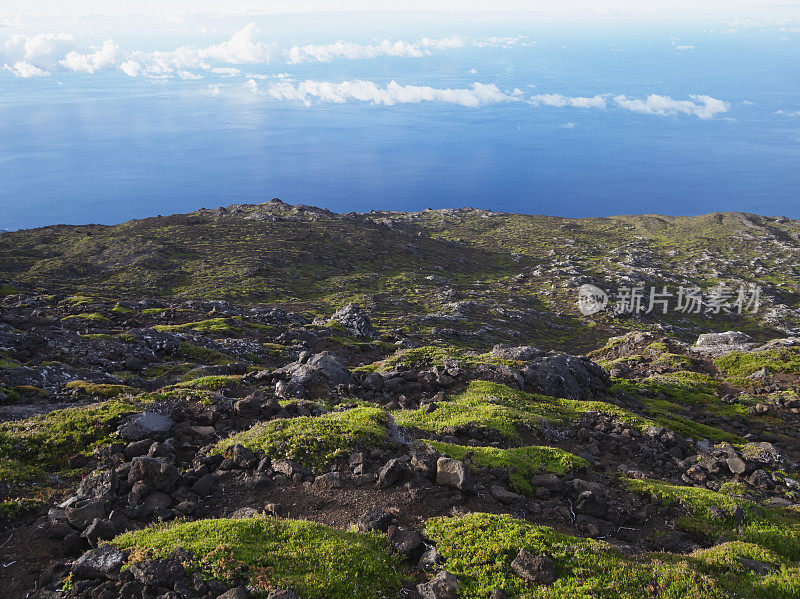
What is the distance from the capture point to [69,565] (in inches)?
497

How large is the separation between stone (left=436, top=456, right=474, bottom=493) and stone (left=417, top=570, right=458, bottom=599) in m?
5.04

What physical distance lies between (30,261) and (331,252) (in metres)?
92.1

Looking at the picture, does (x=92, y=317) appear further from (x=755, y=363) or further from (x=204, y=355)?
(x=755, y=363)

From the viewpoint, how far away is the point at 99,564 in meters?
12.1

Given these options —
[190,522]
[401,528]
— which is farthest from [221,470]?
[401,528]

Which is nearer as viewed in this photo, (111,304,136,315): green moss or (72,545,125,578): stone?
(72,545,125,578): stone

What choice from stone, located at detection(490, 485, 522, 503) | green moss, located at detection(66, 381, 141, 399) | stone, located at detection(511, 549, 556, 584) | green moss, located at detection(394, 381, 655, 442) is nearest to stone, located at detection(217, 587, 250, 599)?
stone, located at detection(511, 549, 556, 584)

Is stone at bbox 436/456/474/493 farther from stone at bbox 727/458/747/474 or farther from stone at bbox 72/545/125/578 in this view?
stone at bbox 727/458/747/474

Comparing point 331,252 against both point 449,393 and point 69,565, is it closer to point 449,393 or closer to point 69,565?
point 449,393

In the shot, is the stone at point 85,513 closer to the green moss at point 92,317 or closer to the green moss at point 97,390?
the green moss at point 97,390

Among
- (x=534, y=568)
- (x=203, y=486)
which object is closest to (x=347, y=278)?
(x=203, y=486)

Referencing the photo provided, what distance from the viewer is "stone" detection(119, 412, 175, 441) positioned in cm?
2045

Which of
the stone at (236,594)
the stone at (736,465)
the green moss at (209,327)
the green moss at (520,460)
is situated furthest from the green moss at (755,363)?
the green moss at (209,327)

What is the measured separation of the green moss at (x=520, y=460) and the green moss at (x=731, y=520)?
10.1 feet
